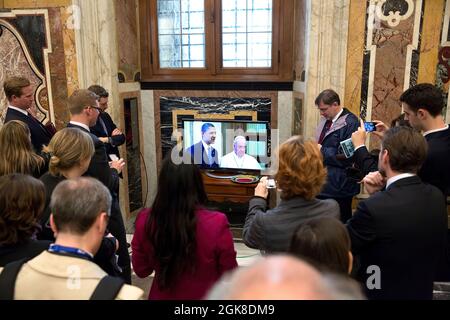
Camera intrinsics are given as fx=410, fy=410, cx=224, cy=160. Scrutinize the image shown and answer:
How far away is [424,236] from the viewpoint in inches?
63.2

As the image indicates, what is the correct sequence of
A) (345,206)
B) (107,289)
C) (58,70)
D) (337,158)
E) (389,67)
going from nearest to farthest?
1. (107,289)
2. (337,158)
3. (345,206)
4. (389,67)
5. (58,70)

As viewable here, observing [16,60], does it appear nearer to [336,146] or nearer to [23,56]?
[23,56]

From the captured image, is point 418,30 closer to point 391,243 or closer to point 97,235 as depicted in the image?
point 391,243

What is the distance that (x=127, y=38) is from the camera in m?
4.49

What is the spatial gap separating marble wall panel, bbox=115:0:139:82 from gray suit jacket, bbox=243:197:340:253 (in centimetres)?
326

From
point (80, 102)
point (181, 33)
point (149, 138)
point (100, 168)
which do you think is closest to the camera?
point (100, 168)

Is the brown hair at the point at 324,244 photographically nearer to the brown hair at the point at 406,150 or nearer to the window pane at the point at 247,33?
the brown hair at the point at 406,150

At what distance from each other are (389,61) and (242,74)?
1654mm

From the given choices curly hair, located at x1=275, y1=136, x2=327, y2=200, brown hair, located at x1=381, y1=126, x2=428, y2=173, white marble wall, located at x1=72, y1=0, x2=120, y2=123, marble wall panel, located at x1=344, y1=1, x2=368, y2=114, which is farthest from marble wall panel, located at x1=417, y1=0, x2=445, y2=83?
white marble wall, located at x1=72, y1=0, x2=120, y2=123

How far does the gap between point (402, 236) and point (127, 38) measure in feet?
12.3

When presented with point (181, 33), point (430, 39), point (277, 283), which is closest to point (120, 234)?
point (277, 283)

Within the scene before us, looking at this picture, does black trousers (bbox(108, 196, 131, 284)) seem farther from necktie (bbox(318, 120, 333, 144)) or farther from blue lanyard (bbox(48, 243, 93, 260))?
necktie (bbox(318, 120, 333, 144))

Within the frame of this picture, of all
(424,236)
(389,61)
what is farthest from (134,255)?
(389,61)

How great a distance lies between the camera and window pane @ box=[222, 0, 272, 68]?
15.0 feet
